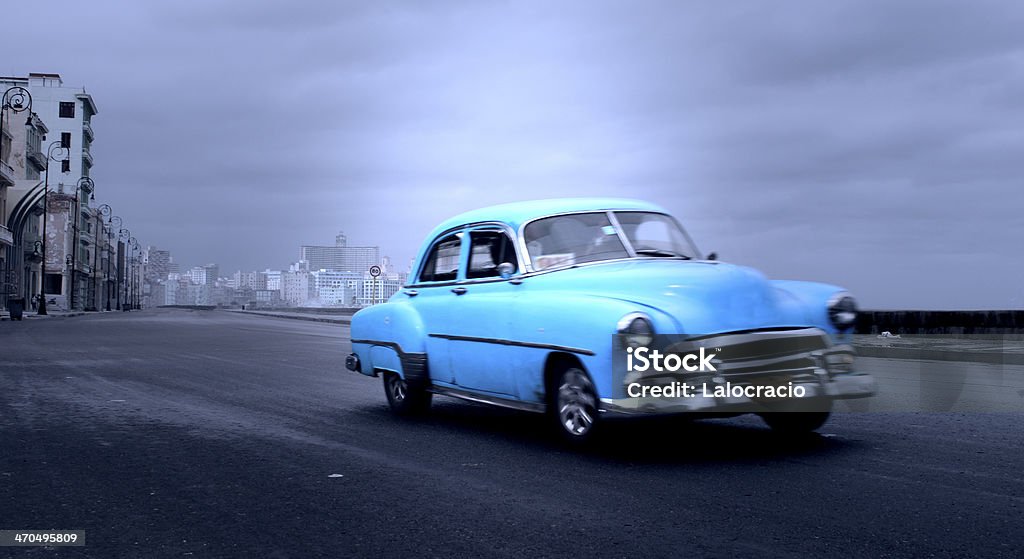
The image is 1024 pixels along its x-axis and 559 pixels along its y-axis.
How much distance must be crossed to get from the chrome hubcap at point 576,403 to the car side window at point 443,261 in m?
1.88

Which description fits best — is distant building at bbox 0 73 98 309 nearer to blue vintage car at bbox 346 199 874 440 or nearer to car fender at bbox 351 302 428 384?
car fender at bbox 351 302 428 384

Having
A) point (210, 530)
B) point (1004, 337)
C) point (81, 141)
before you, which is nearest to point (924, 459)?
point (210, 530)

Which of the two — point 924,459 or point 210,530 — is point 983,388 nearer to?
point 924,459

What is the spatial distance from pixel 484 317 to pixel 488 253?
0.65 metres

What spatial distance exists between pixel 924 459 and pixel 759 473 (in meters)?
1.18

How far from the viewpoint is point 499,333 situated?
648 centimetres

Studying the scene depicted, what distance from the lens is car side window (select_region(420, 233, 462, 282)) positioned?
7543mm

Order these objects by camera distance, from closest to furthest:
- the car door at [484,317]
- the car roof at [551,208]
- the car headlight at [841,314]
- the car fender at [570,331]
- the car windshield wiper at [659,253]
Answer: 1. the car fender at [570,331]
2. the car headlight at [841,314]
3. the car door at [484,317]
4. the car windshield wiper at [659,253]
5. the car roof at [551,208]

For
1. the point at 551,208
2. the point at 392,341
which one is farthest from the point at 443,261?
the point at 551,208

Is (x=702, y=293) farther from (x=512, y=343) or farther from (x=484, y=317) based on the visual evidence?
(x=484, y=317)

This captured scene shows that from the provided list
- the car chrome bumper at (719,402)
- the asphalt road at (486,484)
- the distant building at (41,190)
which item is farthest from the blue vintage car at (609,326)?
the distant building at (41,190)

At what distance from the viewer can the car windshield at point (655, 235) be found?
6.64 metres

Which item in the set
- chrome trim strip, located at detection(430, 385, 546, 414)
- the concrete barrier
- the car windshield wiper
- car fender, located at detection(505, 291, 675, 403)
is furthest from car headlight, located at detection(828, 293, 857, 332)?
the concrete barrier

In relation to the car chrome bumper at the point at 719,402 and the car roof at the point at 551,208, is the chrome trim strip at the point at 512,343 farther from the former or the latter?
the car roof at the point at 551,208
